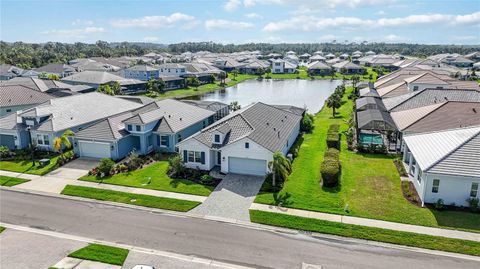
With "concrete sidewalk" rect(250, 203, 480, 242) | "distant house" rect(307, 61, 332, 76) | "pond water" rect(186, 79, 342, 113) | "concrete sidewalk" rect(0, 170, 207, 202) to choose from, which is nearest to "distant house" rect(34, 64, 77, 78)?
"pond water" rect(186, 79, 342, 113)

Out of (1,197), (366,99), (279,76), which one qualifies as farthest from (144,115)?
(279,76)

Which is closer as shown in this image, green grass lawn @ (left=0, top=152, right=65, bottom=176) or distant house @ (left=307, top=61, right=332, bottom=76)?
green grass lawn @ (left=0, top=152, right=65, bottom=176)

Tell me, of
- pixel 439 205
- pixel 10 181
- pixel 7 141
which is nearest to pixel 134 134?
pixel 10 181

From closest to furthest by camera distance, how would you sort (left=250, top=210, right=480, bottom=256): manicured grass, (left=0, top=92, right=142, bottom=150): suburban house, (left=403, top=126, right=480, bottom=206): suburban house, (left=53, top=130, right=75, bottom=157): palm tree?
(left=250, top=210, right=480, bottom=256): manicured grass → (left=403, top=126, right=480, bottom=206): suburban house → (left=53, top=130, right=75, bottom=157): palm tree → (left=0, top=92, right=142, bottom=150): suburban house

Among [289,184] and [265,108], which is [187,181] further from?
[265,108]

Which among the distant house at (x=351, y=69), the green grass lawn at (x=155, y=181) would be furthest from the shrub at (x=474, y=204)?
the distant house at (x=351, y=69)

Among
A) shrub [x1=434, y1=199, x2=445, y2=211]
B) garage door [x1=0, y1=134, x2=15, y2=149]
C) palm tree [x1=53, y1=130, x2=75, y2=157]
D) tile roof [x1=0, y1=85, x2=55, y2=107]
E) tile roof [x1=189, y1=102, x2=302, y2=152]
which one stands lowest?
shrub [x1=434, y1=199, x2=445, y2=211]

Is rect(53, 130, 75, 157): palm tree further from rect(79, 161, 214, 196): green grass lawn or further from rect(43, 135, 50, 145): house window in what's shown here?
rect(79, 161, 214, 196): green grass lawn

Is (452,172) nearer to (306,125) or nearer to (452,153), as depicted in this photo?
(452,153)
